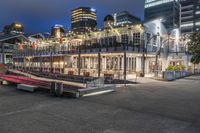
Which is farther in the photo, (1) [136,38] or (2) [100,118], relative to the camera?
(1) [136,38]

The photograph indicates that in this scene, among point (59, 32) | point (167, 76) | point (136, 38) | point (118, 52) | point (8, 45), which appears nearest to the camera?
point (167, 76)

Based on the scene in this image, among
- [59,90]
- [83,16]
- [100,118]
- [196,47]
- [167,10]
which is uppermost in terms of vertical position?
[83,16]

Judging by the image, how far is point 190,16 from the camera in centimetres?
9569

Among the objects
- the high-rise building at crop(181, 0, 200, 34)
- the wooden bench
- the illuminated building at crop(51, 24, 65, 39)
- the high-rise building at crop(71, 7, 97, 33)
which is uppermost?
the high-rise building at crop(71, 7, 97, 33)

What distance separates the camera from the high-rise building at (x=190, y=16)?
3649 inches

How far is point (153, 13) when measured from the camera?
4471 inches

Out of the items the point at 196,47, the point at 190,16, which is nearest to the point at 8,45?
the point at 196,47

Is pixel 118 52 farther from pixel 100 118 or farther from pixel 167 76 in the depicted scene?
pixel 100 118

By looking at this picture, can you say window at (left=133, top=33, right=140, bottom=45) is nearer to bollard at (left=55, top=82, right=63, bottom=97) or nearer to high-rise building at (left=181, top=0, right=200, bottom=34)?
bollard at (left=55, top=82, right=63, bottom=97)

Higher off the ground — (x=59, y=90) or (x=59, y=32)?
(x=59, y=32)

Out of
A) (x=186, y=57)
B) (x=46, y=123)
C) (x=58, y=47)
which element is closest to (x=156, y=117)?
(x=46, y=123)

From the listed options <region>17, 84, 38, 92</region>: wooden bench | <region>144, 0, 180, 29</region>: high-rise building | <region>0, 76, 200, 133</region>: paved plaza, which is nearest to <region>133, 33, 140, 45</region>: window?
<region>17, 84, 38, 92</region>: wooden bench

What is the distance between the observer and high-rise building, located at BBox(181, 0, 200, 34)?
92688mm

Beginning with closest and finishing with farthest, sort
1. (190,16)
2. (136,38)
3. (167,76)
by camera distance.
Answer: (167,76) → (136,38) → (190,16)
